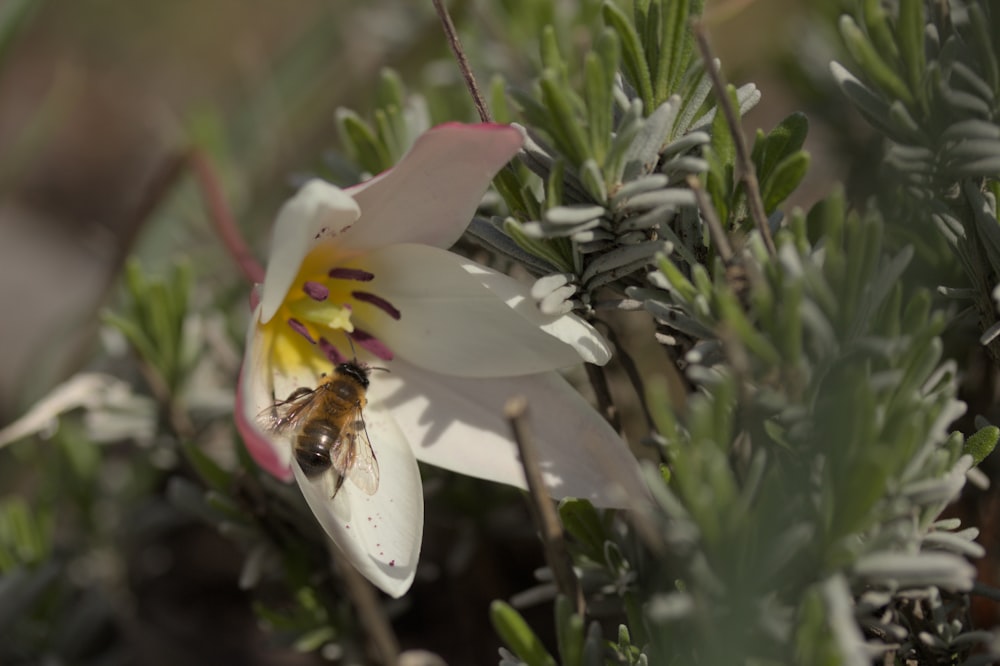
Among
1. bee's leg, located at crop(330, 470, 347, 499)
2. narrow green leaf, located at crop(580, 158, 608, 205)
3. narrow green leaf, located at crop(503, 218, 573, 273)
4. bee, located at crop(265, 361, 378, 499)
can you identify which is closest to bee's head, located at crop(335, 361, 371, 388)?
bee, located at crop(265, 361, 378, 499)

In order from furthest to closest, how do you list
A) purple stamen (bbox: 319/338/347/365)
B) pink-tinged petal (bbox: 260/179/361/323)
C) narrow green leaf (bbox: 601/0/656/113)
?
purple stamen (bbox: 319/338/347/365) → narrow green leaf (bbox: 601/0/656/113) → pink-tinged petal (bbox: 260/179/361/323)

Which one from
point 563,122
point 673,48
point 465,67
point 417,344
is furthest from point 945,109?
point 417,344

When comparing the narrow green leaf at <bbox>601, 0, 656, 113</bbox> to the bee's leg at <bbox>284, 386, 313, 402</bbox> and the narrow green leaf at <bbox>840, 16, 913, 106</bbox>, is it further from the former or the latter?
the bee's leg at <bbox>284, 386, 313, 402</bbox>

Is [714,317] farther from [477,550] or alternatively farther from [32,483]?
[32,483]

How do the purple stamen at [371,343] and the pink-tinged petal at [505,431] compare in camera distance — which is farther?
the purple stamen at [371,343]

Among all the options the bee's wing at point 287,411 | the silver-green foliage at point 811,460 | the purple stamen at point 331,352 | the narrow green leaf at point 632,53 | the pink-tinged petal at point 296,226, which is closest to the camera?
the silver-green foliage at point 811,460

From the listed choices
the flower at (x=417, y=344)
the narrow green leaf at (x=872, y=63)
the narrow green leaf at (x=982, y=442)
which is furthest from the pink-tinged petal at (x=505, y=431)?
the narrow green leaf at (x=872, y=63)

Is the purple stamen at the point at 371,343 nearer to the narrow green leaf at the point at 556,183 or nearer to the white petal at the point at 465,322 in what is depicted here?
the white petal at the point at 465,322
